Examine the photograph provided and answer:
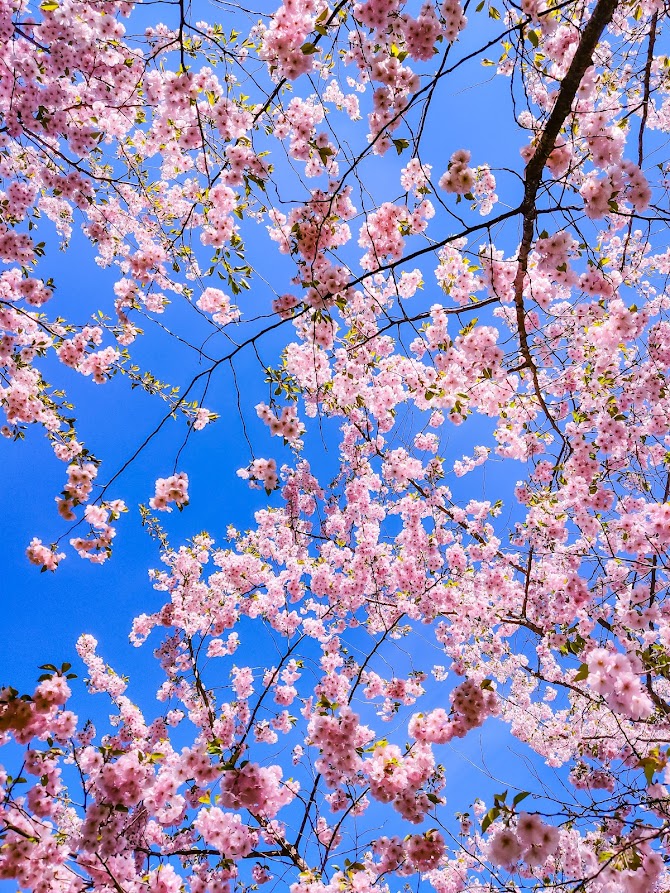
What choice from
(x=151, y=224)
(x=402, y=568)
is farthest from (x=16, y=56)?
(x=402, y=568)

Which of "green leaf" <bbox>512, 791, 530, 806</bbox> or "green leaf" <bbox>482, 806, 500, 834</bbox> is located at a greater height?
"green leaf" <bbox>512, 791, 530, 806</bbox>

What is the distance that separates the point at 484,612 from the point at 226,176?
6055 millimetres

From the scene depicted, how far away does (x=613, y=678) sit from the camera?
2834 mm

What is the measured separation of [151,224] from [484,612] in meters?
6.65

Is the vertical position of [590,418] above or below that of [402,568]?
above

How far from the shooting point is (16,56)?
4.13 m

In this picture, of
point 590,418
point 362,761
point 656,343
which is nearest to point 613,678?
point 362,761

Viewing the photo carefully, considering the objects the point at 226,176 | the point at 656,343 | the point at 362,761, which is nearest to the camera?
the point at 226,176

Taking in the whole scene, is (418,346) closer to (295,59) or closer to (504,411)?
(504,411)

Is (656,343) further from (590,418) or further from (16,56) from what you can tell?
(16,56)

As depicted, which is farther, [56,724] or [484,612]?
[484,612]

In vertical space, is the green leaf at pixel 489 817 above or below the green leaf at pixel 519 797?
below

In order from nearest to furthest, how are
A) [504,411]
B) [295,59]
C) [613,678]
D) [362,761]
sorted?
[613,678], [295,59], [362,761], [504,411]

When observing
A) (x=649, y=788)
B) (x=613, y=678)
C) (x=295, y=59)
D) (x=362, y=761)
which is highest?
(x=295, y=59)
